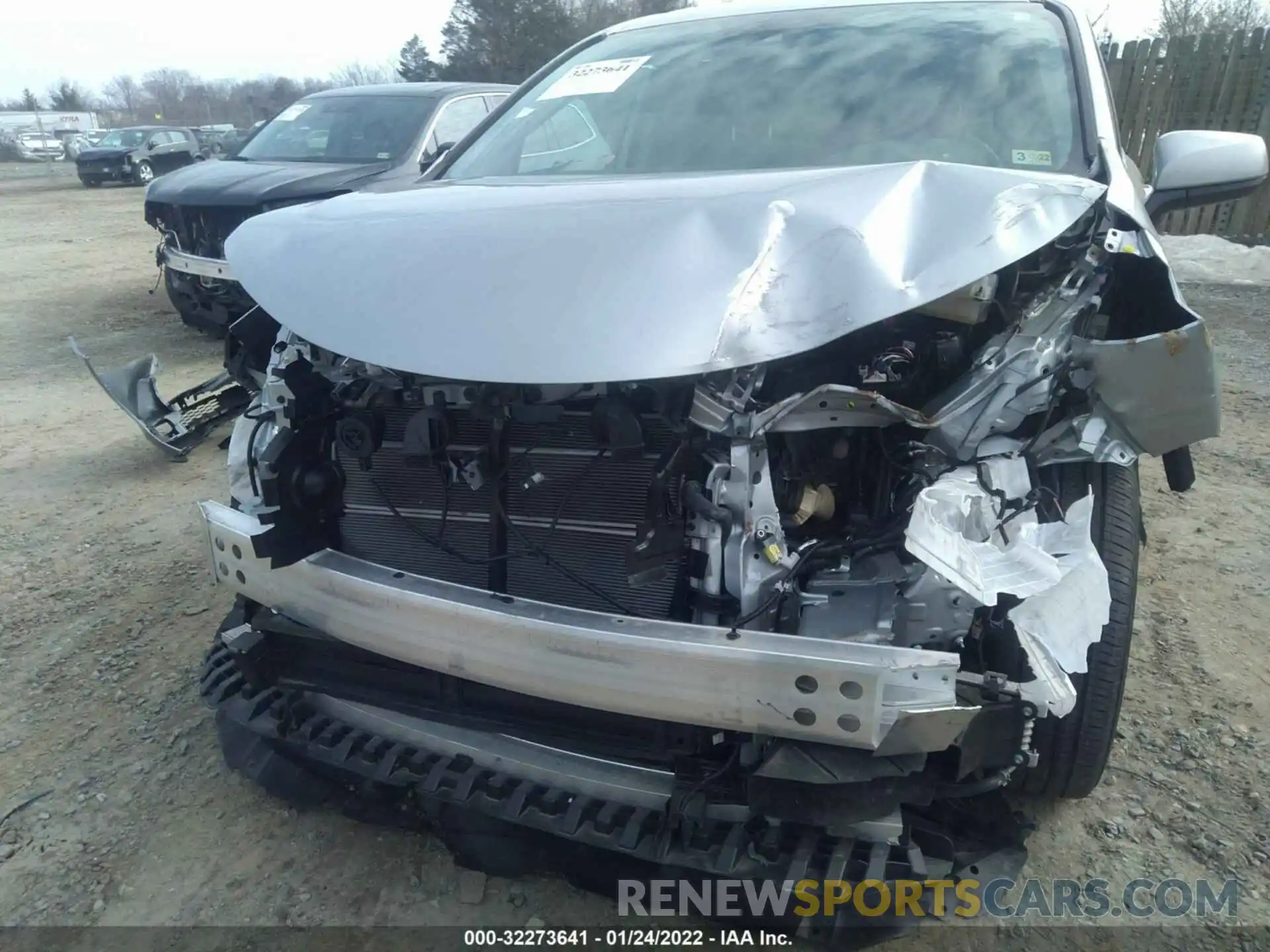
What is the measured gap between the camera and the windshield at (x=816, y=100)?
8.55ft

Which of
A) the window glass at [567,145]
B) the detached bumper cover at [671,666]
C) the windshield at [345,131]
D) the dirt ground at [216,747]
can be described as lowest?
the dirt ground at [216,747]

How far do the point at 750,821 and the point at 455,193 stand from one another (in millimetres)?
1736

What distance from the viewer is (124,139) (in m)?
23.2

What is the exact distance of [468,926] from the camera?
6.88 feet

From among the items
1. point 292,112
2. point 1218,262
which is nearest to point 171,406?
point 292,112

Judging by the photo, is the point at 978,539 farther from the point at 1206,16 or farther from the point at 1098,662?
the point at 1206,16

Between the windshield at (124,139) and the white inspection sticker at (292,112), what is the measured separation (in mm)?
18293

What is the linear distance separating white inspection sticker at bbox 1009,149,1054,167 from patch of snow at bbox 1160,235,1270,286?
7244mm

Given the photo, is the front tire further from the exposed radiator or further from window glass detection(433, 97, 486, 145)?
window glass detection(433, 97, 486, 145)

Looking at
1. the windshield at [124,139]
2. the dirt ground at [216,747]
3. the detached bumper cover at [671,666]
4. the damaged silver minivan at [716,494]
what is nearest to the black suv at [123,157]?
the windshield at [124,139]

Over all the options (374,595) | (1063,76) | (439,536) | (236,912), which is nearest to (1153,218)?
(1063,76)

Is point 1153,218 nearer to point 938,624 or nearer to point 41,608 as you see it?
point 938,624

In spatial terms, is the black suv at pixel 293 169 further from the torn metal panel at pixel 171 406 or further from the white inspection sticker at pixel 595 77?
the white inspection sticker at pixel 595 77

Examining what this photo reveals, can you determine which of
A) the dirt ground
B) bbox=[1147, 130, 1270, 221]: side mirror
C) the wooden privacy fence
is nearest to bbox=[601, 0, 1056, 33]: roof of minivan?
bbox=[1147, 130, 1270, 221]: side mirror
